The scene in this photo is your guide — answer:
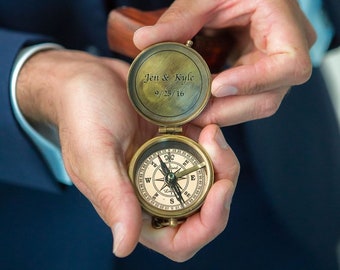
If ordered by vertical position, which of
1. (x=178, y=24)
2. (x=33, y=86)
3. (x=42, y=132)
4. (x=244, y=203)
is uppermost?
(x=178, y=24)

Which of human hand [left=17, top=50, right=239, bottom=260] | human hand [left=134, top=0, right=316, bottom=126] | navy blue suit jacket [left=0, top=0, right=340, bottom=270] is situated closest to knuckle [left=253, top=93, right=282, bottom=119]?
human hand [left=134, top=0, right=316, bottom=126]

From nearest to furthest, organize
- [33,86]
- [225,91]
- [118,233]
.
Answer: [118,233] < [225,91] < [33,86]

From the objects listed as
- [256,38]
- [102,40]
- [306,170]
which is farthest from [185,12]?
[306,170]

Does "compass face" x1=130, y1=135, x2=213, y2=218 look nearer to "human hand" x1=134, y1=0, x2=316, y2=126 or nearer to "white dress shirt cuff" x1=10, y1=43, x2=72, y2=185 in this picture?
"human hand" x1=134, y1=0, x2=316, y2=126

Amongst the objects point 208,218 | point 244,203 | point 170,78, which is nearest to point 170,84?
point 170,78

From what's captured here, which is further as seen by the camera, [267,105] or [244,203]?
[244,203]

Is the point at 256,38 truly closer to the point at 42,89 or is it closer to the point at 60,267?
the point at 42,89

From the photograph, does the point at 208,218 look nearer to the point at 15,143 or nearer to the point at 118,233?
the point at 118,233
